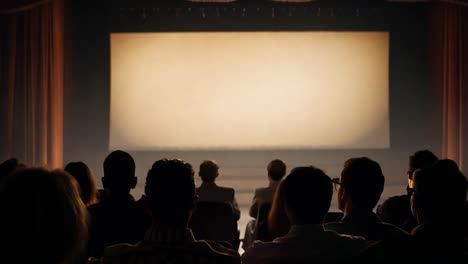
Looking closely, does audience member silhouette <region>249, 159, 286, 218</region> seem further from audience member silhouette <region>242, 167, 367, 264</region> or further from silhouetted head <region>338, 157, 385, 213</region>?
audience member silhouette <region>242, 167, 367, 264</region>

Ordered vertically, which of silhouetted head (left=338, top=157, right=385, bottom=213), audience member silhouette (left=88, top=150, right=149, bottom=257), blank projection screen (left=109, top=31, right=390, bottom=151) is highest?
blank projection screen (left=109, top=31, right=390, bottom=151)

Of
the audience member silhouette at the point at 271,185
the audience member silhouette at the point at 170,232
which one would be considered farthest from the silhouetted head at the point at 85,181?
the audience member silhouette at the point at 271,185

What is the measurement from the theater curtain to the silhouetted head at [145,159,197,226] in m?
8.18

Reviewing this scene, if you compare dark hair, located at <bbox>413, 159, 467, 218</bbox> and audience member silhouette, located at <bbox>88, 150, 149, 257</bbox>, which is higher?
dark hair, located at <bbox>413, 159, 467, 218</bbox>

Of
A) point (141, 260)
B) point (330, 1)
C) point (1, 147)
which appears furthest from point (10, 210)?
point (330, 1)

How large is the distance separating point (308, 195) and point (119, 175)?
1062 mm

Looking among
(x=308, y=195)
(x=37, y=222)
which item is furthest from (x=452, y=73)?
(x=37, y=222)

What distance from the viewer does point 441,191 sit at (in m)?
1.87

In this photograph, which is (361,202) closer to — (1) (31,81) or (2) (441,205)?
(2) (441,205)

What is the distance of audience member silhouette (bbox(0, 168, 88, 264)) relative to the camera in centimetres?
110

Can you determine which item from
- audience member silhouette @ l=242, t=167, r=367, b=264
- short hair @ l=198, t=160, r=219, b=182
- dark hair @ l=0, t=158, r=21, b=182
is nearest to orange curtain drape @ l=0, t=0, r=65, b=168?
short hair @ l=198, t=160, r=219, b=182

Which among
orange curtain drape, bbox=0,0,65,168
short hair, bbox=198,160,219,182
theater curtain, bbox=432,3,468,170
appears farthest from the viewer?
theater curtain, bbox=432,3,468,170

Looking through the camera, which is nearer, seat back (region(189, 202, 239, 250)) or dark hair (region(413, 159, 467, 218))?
dark hair (region(413, 159, 467, 218))

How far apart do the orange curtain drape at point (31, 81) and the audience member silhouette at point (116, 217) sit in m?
6.37
